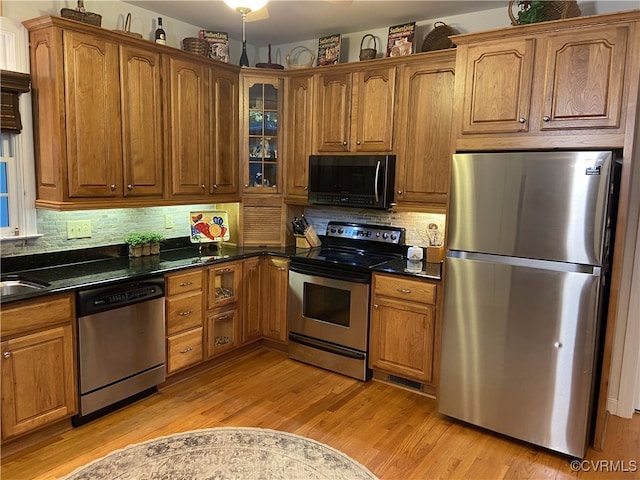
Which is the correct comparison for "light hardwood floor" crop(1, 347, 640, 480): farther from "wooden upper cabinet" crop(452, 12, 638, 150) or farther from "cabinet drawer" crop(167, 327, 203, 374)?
"wooden upper cabinet" crop(452, 12, 638, 150)

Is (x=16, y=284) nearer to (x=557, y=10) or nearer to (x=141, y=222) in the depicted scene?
(x=141, y=222)

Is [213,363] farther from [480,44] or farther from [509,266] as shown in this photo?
[480,44]

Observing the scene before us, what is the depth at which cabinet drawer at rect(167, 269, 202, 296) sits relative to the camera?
321 cm

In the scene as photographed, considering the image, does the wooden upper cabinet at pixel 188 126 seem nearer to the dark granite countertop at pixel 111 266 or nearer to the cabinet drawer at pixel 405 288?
the dark granite countertop at pixel 111 266

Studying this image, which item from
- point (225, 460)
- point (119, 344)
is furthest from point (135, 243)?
point (225, 460)

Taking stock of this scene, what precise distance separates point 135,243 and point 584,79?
9.93ft

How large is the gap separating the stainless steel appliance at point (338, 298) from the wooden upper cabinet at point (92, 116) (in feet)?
4.88

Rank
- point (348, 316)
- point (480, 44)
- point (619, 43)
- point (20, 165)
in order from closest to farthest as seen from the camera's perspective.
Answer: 1. point (619, 43)
2. point (480, 44)
3. point (20, 165)
4. point (348, 316)

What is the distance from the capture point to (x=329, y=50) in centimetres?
387

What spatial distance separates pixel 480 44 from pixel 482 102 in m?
0.33

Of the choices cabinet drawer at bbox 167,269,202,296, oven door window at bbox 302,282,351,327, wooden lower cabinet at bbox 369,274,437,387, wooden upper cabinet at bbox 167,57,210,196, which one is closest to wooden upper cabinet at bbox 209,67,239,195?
wooden upper cabinet at bbox 167,57,210,196

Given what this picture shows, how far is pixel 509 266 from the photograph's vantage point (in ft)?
8.60

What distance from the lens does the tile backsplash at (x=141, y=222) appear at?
10.0 ft

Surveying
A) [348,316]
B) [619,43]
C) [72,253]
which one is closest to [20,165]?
[72,253]
